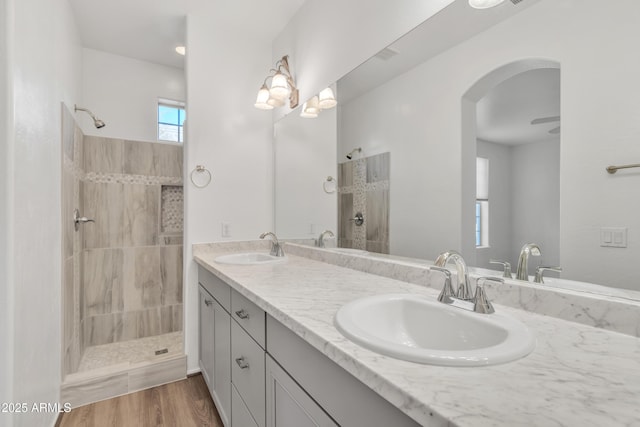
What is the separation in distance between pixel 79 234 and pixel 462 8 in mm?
2869

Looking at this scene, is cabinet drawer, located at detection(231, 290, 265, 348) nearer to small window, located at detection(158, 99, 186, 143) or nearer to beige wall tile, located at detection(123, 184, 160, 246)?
beige wall tile, located at detection(123, 184, 160, 246)

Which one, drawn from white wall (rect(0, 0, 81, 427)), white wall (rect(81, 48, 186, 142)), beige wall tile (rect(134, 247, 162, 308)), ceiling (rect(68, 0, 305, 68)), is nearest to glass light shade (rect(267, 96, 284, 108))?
ceiling (rect(68, 0, 305, 68))

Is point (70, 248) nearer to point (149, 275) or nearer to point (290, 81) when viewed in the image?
point (149, 275)

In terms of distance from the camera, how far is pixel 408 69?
1.32 m

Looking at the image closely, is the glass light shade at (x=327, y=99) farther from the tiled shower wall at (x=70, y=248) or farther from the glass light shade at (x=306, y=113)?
the tiled shower wall at (x=70, y=248)

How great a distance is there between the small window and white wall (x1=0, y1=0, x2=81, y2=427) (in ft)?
3.84

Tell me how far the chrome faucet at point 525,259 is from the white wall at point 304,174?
101 centimetres

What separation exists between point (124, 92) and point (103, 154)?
61 cm

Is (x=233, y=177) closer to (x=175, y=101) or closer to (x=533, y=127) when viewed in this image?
(x=175, y=101)

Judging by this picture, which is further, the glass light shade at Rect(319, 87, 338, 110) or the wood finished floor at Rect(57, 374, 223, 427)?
the glass light shade at Rect(319, 87, 338, 110)

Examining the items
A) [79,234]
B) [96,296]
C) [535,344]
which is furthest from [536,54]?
[96,296]

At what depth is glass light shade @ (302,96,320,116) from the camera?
201 centimetres

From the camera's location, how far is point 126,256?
9.07 feet

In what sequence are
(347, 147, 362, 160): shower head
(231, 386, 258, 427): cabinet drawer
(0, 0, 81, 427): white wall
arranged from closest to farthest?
(0, 0, 81, 427): white wall → (231, 386, 258, 427): cabinet drawer → (347, 147, 362, 160): shower head
